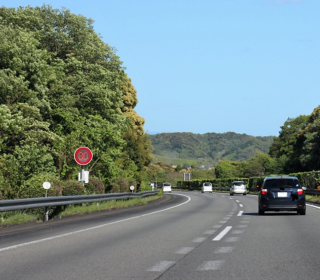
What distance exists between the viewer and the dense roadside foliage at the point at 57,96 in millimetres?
32938

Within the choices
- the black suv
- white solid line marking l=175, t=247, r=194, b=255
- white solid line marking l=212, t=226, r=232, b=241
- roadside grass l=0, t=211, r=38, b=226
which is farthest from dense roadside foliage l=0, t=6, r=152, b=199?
white solid line marking l=175, t=247, r=194, b=255

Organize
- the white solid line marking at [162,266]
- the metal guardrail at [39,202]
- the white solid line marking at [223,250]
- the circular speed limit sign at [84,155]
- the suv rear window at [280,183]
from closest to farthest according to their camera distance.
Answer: the white solid line marking at [162,266], the white solid line marking at [223,250], the metal guardrail at [39,202], the suv rear window at [280,183], the circular speed limit sign at [84,155]

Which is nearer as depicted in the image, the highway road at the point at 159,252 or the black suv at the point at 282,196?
the highway road at the point at 159,252

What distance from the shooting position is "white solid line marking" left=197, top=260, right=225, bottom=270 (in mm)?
7983

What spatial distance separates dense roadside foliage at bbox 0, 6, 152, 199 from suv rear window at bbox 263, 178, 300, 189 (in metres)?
7.47

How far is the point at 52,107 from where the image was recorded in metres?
41.0

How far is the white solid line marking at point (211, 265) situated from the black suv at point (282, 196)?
12.4 metres

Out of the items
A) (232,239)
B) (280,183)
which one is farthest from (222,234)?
(280,183)

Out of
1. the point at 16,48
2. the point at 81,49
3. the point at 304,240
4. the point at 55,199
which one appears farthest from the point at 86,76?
the point at 304,240

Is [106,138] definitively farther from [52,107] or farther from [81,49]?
[81,49]

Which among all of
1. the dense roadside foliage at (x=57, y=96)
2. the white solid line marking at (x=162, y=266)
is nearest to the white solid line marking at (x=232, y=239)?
the white solid line marking at (x=162, y=266)

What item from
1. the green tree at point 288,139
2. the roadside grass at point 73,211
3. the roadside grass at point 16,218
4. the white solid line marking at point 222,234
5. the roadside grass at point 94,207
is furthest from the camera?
the green tree at point 288,139

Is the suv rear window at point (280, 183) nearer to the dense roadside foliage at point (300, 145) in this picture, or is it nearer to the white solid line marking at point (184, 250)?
the white solid line marking at point (184, 250)

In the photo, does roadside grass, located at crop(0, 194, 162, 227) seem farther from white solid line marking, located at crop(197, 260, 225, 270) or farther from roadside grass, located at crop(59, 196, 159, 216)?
white solid line marking, located at crop(197, 260, 225, 270)
